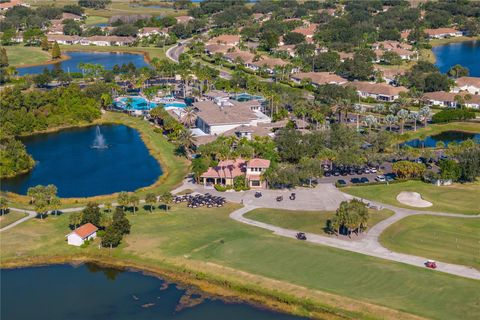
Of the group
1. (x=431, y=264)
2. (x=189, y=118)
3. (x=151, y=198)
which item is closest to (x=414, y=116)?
(x=189, y=118)

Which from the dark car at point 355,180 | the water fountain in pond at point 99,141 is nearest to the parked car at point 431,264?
the dark car at point 355,180

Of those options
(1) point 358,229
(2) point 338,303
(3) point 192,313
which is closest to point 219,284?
(3) point 192,313

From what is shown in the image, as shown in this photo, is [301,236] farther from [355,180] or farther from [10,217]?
[10,217]

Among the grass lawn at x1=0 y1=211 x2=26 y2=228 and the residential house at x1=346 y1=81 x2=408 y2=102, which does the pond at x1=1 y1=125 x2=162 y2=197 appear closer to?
the grass lawn at x1=0 y1=211 x2=26 y2=228

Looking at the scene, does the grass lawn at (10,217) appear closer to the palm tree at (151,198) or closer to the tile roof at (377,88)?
the palm tree at (151,198)

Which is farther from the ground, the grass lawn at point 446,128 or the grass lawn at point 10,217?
the grass lawn at point 446,128

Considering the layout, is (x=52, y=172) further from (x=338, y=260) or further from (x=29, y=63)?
(x=29, y=63)
